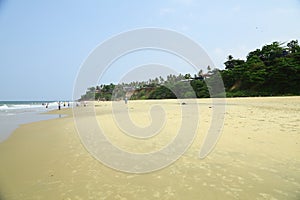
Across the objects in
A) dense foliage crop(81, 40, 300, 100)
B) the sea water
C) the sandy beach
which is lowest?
the sea water

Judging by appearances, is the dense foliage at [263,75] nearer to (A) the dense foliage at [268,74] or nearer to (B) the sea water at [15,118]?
(A) the dense foliage at [268,74]

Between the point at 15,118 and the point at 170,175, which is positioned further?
the point at 15,118

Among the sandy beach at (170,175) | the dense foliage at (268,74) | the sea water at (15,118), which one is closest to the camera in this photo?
the sandy beach at (170,175)

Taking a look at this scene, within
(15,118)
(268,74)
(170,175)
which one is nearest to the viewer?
(170,175)

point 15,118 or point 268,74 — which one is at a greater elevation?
point 268,74

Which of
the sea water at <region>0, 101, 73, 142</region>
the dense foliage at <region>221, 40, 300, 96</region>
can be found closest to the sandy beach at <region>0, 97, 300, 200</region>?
the sea water at <region>0, 101, 73, 142</region>

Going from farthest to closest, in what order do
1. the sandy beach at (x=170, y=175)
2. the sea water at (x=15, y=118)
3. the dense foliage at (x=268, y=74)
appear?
the dense foliage at (x=268, y=74)
the sea water at (x=15, y=118)
the sandy beach at (x=170, y=175)

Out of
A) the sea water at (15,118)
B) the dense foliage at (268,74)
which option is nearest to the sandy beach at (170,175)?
the sea water at (15,118)

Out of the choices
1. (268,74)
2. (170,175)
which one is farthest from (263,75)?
(170,175)

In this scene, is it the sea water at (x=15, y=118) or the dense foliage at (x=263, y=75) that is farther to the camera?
the dense foliage at (x=263, y=75)

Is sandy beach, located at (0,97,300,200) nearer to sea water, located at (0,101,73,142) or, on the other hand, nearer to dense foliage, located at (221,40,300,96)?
sea water, located at (0,101,73,142)

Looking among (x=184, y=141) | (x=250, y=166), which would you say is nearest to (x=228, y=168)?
(x=250, y=166)

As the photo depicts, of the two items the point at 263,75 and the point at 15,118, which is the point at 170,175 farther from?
the point at 263,75

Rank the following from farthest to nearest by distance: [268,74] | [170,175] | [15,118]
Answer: [268,74] → [15,118] → [170,175]
